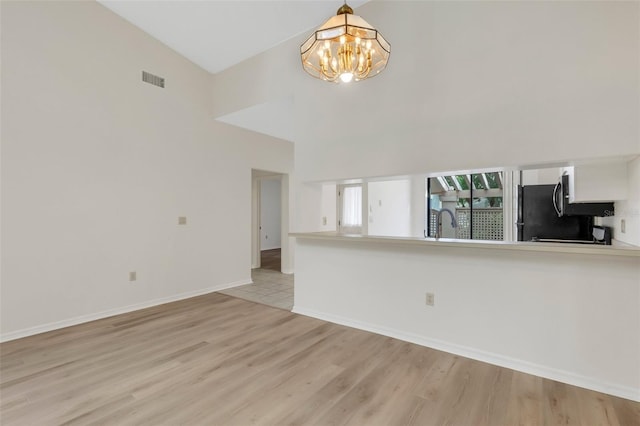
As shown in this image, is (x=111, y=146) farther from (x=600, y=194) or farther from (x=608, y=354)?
(x=608, y=354)

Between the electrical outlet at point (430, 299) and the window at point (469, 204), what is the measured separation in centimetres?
300

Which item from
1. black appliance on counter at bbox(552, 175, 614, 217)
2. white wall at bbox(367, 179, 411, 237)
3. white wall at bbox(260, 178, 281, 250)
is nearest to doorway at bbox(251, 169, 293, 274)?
white wall at bbox(260, 178, 281, 250)

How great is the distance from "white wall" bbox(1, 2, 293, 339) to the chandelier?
9.03ft

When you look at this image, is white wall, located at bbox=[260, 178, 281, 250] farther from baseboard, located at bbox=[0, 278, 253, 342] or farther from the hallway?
baseboard, located at bbox=[0, 278, 253, 342]

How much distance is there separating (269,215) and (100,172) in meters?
6.64

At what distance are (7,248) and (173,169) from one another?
1.89m

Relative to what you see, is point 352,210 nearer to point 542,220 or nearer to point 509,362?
point 542,220

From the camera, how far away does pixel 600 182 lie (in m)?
2.20

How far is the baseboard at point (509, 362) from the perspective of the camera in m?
2.00

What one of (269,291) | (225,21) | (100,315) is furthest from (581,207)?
(100,315)

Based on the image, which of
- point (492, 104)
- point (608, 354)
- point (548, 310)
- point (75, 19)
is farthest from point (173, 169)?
point (608, 354)

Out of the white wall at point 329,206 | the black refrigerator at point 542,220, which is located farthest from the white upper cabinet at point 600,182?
the white wall at point 329,206

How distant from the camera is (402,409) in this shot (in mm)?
1839

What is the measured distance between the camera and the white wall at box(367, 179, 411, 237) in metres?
6.03
